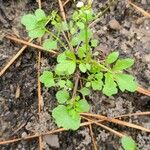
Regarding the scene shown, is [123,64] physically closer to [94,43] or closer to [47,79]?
[94,43]

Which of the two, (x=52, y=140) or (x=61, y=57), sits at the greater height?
(x=61, y=57)

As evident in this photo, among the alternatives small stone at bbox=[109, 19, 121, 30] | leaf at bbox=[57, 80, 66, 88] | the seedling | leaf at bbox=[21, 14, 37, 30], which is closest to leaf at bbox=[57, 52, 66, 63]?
the seedling

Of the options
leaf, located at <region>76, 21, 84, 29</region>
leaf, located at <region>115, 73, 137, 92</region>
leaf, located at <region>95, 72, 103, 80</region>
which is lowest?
leaf, located at <region>115, 73, 137, 92</region>

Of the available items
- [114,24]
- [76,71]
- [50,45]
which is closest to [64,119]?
[76,71]

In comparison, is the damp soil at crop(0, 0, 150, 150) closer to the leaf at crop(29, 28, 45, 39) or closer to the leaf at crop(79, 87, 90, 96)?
the leaf at crop(79, 87, 90, 96)

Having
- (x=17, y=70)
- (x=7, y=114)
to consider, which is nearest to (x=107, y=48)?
(x=17, y=70)

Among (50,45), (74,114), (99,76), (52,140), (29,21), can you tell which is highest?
(29,21)
